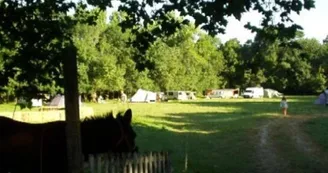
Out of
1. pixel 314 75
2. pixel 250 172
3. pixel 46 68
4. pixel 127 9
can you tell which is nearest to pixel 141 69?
pixel 127 9

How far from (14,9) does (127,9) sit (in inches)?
75.2

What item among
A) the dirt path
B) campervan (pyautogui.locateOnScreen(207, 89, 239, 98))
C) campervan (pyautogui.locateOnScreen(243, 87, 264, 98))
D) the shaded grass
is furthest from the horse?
campervan (pyautogui.locateOnScreen(207, 89, 239, 98))

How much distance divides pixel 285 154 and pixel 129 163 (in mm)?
10151

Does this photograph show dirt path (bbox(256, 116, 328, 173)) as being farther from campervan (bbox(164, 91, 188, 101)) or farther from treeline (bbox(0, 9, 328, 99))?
campervan (bbox(164, 91, 188, 101))

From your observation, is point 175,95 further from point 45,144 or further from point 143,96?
point 45,144

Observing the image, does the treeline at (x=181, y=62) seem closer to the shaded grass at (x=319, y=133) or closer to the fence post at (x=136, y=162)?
the fence post at (x=136, y=162)

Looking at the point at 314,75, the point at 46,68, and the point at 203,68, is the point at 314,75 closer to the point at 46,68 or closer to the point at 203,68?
the point at 203,68

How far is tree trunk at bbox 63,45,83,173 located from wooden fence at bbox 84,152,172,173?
0.97 metres

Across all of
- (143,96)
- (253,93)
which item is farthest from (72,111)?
(253,93)

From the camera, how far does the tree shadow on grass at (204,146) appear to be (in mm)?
13922

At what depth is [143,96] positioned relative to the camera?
7869cm

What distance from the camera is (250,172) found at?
1291 cm

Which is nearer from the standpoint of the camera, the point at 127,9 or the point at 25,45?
the point at 25,45

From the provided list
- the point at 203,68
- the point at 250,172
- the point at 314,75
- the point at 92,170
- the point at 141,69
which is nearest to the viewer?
the point at 92,170
